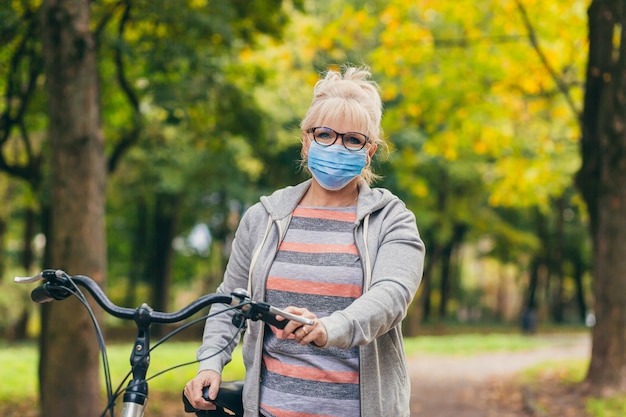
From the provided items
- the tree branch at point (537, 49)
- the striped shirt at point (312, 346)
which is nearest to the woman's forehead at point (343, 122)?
the striped shirt at point (312, 346)

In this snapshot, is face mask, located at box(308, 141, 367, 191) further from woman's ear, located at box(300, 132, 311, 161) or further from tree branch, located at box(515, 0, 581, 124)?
tree branch, located at box(515, 0, 581, 124)

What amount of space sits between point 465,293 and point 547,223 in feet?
47.9

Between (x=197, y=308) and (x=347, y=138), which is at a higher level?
(x=347, y=138)

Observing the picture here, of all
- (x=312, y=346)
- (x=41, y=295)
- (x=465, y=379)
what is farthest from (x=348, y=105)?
(x=465, y=379)

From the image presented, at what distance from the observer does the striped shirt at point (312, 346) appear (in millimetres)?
2615

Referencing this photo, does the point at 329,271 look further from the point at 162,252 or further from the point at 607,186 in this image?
the point at 162,252

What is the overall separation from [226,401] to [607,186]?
9660 mm

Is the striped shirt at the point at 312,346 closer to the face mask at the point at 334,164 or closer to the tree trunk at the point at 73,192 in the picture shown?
the face mask at the point at 334,164

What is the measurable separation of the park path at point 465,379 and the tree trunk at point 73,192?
3.36 m

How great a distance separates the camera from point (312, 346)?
264cm

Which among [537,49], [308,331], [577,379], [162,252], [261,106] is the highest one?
[537,49]

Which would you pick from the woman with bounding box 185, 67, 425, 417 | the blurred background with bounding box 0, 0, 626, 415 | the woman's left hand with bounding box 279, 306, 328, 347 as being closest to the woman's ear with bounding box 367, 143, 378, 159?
the woman with bounding box 185, 67, 425, 417

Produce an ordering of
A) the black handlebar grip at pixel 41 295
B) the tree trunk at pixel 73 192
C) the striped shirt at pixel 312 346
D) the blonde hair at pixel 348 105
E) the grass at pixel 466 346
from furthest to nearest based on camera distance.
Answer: the grass at pixel 466 346, the tree trunk at pixel 73 192, the blonde hair at pixel 348 105, the striped shirt at pixel 312 346, the black handlebar grip at pixel 41 295

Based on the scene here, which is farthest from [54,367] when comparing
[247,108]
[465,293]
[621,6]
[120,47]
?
[465,293]
